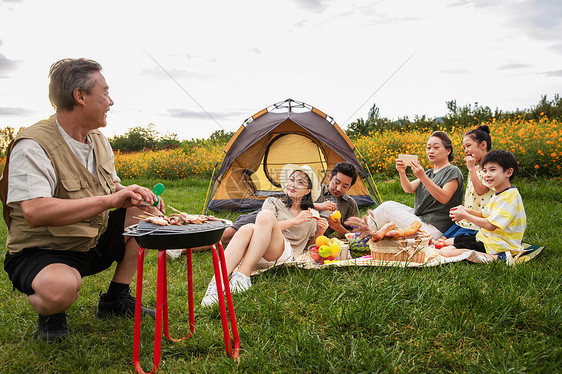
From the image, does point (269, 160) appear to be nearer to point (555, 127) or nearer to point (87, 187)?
point (87, 187)

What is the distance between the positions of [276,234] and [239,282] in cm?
47

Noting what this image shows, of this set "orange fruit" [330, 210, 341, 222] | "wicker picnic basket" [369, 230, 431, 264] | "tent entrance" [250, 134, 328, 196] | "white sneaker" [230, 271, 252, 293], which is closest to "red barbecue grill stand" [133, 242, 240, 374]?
"white sneaker" [230, 271, 252, 293]

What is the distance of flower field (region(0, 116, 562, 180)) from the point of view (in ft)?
20.8

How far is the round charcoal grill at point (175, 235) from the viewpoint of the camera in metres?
1.61

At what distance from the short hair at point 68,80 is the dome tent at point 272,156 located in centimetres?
323

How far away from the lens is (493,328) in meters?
1.94

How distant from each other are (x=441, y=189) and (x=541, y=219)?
5.26 feet

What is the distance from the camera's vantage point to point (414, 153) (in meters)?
8.41

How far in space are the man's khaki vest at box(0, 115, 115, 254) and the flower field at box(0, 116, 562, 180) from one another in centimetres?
637

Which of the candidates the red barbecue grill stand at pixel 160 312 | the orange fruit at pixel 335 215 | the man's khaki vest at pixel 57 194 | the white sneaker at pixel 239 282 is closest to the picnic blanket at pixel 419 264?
the white sneaker at pixel 239 282

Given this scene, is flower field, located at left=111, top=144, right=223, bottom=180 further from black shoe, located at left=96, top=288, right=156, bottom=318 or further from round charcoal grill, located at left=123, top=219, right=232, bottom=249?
round charcoal grill, located at left=123, top=219, right=232, bottom=249

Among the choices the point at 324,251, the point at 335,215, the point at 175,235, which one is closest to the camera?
the point at 175,235

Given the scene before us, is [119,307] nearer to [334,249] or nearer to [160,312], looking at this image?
[160,312]

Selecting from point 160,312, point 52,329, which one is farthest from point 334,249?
point 52,329
